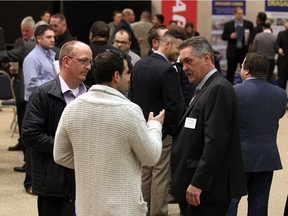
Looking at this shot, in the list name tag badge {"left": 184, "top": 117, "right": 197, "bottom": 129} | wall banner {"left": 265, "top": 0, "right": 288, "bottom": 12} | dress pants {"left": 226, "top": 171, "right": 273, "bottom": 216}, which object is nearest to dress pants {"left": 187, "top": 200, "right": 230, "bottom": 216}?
name tag badge {"left": 184, "top": 117, "right": 197, "bottom": 129}

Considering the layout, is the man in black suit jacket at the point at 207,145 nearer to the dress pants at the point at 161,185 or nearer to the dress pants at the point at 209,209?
the dress pants at the point at 209,209

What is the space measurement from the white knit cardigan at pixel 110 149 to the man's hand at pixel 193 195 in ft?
1.83

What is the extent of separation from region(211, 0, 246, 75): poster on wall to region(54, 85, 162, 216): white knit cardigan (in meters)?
12.3

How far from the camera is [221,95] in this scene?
3619mm

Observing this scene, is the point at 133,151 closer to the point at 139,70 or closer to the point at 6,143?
the point at 139,70

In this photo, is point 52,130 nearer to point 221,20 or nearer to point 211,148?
point 211,148

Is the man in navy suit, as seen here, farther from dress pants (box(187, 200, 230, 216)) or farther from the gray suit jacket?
dress pants (box(187, 200, 230, 216))

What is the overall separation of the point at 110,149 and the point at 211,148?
0.72 metres

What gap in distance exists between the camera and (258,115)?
4703 millimetres

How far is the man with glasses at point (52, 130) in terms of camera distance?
3852mm

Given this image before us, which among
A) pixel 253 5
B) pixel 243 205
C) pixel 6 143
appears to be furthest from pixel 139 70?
pixel 253 5

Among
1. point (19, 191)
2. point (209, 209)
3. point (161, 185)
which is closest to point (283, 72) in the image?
point (19, 191)

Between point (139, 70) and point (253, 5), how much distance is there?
1062 centimetres

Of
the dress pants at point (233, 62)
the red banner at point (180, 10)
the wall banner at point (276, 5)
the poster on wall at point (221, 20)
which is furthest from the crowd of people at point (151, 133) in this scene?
the wall banner at point (276, 5)
